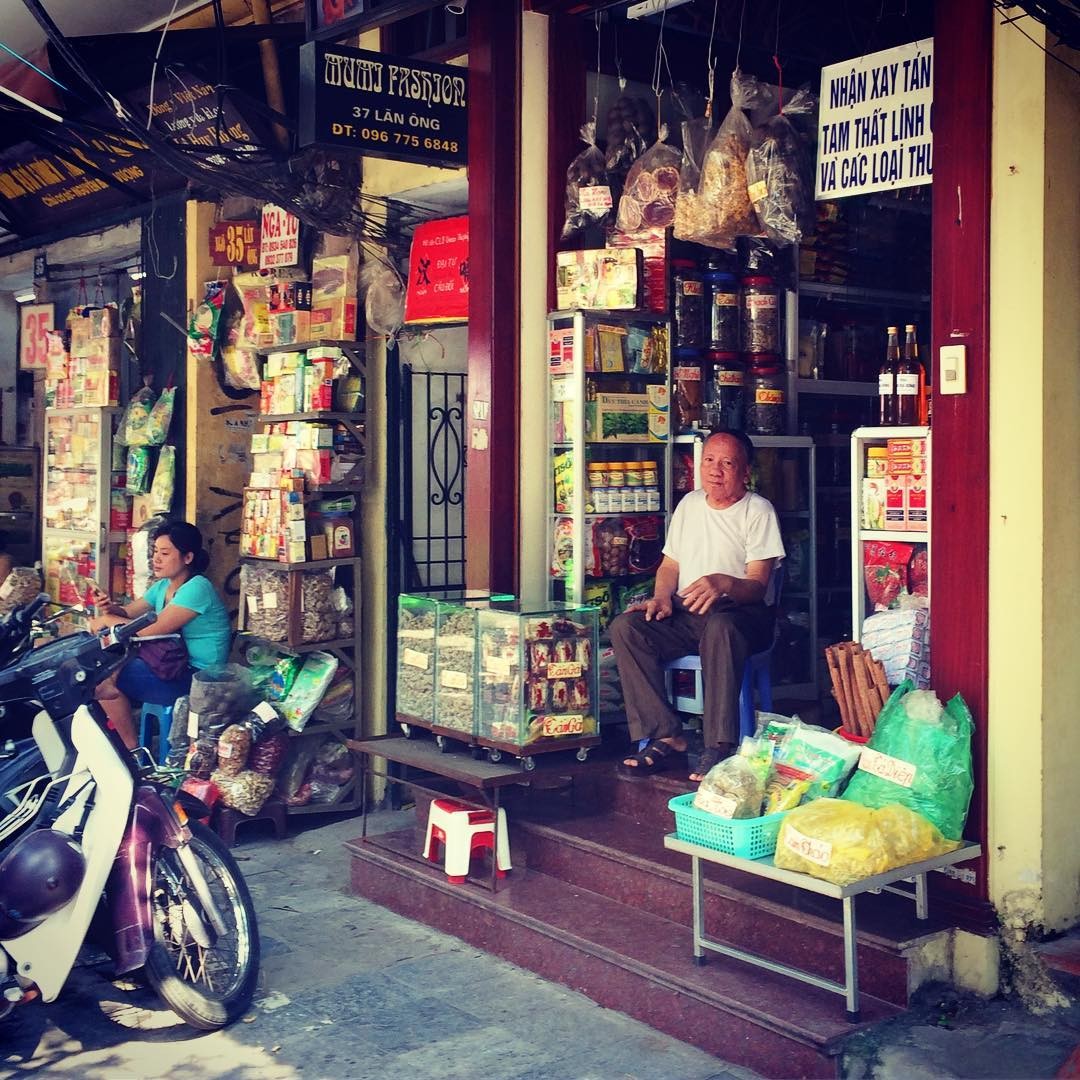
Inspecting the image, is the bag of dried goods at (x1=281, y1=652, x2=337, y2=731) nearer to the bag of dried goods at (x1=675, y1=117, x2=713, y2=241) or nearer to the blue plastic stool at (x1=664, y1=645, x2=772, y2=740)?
the blue plastic stool at (x1=664, y1=645, x2=772, y2=740)

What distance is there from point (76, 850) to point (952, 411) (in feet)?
10.2

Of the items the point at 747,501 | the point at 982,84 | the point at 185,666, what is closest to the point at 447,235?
the point at 747,501

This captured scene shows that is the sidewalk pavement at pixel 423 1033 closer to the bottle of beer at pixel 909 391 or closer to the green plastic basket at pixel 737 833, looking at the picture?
the green plastic basket at pixel 737 833

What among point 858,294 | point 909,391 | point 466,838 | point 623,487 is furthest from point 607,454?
point 466,838

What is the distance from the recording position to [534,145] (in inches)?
238

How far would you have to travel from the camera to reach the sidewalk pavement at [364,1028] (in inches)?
162

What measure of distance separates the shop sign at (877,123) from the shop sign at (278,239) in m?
3.04

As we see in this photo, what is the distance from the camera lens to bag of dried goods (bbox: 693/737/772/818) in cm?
422

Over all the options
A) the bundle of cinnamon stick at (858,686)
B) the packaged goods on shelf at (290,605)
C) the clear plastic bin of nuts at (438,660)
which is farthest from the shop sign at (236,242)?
the bundle of cinnamon stick at (858,686)

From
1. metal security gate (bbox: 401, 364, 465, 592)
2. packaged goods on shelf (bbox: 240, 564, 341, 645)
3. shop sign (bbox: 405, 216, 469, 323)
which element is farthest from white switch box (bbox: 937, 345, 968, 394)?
packaged goods on shelf (bbox: 240, 564, 341, 645)

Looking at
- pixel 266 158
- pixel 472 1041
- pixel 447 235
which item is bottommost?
pixel 472 1041

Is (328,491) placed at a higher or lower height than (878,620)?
higher

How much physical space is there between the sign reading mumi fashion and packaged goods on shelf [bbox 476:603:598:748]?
2082mm

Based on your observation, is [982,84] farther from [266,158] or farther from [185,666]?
[185,666]
